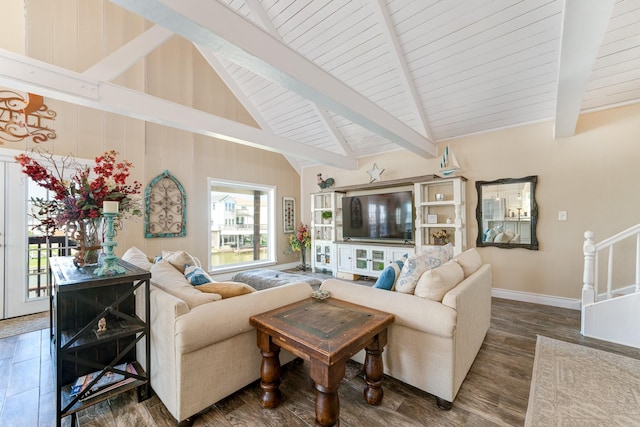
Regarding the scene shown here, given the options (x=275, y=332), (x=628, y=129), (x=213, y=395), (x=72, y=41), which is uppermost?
(x=72, y=41)

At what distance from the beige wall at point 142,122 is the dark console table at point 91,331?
239 cm

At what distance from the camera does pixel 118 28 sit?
395 cm

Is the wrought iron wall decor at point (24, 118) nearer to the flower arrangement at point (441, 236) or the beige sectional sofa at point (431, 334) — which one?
the beige sectional sofa at point (431, 334)

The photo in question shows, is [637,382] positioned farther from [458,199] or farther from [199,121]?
[199,121]

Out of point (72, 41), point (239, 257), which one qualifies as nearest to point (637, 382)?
point (239, 257)

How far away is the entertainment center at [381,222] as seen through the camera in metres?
4.36

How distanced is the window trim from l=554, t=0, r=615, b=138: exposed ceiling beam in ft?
16.5

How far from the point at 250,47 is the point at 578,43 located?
241 cm

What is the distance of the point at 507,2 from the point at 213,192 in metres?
5.20

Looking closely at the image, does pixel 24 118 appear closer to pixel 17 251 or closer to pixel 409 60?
pixel 17 251

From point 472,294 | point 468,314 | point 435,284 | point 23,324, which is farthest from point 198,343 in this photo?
point 23,324

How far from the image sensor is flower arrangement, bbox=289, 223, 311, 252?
615cm

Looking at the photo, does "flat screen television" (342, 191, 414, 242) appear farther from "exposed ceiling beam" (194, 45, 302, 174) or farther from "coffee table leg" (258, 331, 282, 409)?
"coffee table leg" (258, 331, 282, 409)

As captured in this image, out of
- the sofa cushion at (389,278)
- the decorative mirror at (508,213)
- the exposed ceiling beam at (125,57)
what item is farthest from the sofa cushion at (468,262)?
the exposed ceiling beam at (125,57)
